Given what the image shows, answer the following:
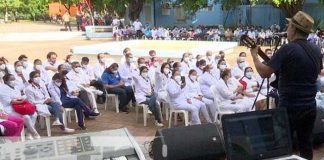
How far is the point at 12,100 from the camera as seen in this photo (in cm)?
754

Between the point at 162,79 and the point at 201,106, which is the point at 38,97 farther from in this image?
the point at 201,106

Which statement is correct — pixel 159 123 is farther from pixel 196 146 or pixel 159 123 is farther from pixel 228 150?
pixel 228 150

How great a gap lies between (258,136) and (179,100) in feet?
16.6

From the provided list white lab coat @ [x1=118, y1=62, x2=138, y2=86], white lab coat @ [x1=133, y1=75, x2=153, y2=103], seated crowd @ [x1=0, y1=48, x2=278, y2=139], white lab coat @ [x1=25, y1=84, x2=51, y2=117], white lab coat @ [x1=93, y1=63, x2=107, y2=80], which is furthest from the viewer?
white lab coat @ [x1=93, y1=63, x2=107, y2=80]

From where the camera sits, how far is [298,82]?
3.62m

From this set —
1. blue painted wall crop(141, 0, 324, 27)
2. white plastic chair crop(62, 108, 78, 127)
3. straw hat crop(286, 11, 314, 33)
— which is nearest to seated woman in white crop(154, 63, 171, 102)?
white plastic chair crop(62, 108, 78, 127)

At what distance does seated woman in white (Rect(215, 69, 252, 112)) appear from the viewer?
783 centimetres

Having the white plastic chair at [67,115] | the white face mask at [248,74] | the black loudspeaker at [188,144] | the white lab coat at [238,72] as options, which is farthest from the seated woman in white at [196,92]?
the black loudspeaker at [188,144]

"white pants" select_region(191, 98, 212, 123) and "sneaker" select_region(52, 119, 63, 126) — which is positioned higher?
"white pants" select_region(191, 98, 212, 123)

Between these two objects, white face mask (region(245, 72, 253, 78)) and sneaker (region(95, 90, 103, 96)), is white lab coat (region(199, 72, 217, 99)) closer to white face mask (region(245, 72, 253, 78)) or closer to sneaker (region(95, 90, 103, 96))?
white face mask (region(245, 72, 253, 78))

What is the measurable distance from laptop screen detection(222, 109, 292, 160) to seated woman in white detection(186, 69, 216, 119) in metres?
5.17

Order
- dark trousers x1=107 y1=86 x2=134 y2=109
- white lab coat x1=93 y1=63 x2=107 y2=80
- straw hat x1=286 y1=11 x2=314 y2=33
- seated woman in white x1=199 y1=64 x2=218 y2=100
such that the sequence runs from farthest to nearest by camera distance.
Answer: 1. white lab coat x1=93 y1=63 x2=107 y2=80
2. dark trousers x1=107 y1=86 x2=134 y2=109
3. seated woman in white x1=199 y1=64 x2=218 y2=100
4. straw hat x1=286 y1=11 x2=314 y2=33

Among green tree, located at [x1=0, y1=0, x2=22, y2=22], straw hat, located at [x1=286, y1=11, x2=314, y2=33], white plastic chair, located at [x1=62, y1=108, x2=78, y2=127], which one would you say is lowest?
white plastic chair, located at [x1=62, y1=108, x2=78, y2=127]

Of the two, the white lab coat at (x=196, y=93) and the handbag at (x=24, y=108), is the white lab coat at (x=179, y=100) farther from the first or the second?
the handbag at (x=24, y=108)
